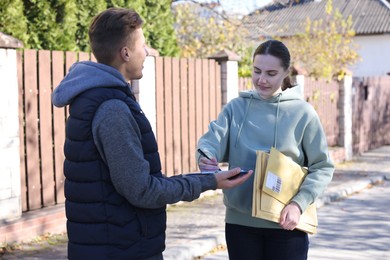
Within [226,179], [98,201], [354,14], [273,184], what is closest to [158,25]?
[273,184]

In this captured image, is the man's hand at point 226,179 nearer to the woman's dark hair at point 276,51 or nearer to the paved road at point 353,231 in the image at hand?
the woman's dark hair at point 276,51

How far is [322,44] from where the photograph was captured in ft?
72.1

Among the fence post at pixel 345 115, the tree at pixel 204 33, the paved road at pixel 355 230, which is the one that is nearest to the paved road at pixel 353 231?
the paved road at pixel 355 230

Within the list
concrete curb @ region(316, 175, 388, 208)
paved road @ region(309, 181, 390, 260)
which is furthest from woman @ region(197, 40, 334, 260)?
concrete curb @ region(316, 175, 388, 208)

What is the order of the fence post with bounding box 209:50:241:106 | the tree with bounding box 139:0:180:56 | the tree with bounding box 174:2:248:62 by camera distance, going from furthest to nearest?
1. the tree with bounding box 174:2:248:62
2. the tree with bounding box 139:0:180:56
3. the fence post with bounding box 209:50:241:106

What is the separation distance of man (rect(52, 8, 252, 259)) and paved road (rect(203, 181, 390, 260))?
162 inches

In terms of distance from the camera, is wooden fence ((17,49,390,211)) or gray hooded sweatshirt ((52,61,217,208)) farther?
wooden fence ((17,49,390,211))

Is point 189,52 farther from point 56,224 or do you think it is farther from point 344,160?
point 56,224

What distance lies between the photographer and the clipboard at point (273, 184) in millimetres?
3465

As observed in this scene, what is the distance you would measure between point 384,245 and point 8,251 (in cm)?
386

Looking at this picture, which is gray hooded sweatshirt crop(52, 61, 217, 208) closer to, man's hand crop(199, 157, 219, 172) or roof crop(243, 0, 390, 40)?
man's hand crop(199, 157, 219, 172)

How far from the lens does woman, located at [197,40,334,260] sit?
12.0ft

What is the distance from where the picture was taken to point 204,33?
19.0m

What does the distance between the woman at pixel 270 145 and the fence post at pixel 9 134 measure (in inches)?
155
